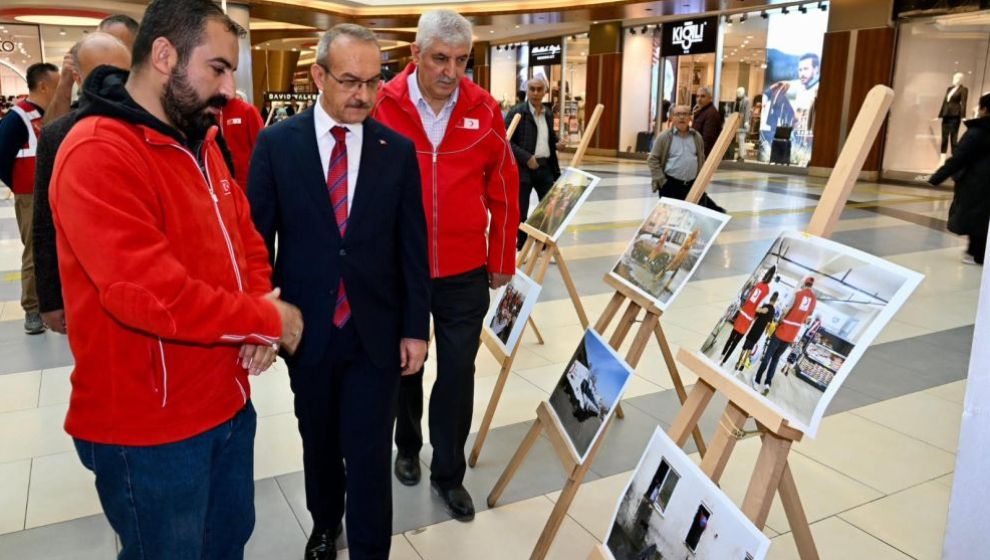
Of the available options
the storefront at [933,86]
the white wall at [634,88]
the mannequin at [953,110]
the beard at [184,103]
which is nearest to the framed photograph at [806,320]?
the beard at [184,103]

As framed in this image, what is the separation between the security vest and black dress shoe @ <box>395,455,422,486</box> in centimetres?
311

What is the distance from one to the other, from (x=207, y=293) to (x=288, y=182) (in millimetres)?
716

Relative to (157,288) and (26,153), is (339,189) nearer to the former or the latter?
(157,288)

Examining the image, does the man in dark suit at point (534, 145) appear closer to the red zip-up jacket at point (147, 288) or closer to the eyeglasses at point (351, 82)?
the eyeglasses at point (351, 82)

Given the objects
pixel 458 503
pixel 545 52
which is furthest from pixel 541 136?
pixel 545 52

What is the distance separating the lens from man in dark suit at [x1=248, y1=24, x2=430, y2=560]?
1.93m

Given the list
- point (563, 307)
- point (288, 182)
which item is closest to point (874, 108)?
point (288, 182)

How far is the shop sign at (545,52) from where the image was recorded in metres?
21.4

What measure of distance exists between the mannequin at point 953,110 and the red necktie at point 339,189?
566 inches

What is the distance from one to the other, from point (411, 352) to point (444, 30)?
1065 mm

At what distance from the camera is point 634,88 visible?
19.0 meters

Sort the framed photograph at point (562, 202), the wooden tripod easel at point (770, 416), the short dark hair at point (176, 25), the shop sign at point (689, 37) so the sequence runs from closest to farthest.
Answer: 1. the short dark hair at point (176, 25)
2. the wooden tripod easel at point (770, 416)
3. the framed photograph at point (562, 202)
4. the shop sign at point (689, 37)

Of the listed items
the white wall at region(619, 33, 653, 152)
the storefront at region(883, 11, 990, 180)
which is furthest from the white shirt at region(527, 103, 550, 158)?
the white wall at region(619, 33, 653, 152)

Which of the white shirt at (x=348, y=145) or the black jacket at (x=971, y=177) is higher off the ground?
the white shirt at (x=348, y=145)
